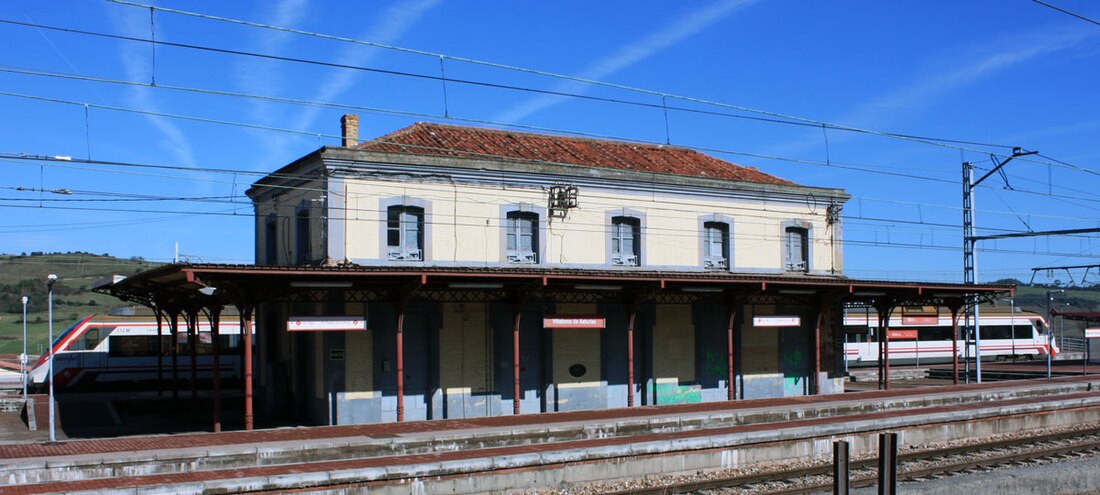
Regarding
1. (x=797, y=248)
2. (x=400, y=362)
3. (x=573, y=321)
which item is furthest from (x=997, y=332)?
(x=400, y=362)

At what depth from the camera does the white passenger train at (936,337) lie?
45156mm

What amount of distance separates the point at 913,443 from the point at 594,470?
8.24 m

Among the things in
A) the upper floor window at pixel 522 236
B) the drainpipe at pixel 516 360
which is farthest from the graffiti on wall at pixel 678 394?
the drainpipe at pixel 516 360

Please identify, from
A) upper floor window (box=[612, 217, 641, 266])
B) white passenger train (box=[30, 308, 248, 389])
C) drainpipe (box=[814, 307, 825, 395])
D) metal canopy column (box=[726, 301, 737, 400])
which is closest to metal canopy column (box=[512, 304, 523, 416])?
upper floor window (box=[612, 217, 641, 266])

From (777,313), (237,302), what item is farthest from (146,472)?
(777,313)

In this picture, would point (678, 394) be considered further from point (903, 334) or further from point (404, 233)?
point (903, 334)

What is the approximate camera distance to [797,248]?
30047 mm

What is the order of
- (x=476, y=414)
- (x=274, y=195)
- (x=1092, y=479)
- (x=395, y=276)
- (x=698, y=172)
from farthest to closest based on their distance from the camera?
(x=698, y=172) → (x=274, y=195) → (x=476, y=414) → (x=395, y=276) → (x=1092, y=479)

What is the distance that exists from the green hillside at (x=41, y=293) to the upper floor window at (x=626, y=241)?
62.1m

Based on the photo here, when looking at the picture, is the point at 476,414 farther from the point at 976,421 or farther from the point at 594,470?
the point at 976,421

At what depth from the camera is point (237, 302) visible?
64.5 ft

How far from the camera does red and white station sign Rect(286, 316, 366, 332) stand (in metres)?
19.7

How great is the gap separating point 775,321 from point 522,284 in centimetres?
820

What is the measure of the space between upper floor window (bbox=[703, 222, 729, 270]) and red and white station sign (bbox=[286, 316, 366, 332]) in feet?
38.2
